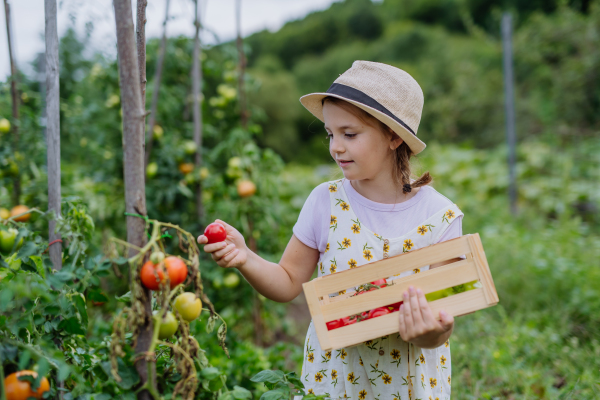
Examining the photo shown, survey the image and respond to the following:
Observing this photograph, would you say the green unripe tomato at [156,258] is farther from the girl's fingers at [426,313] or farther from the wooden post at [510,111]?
the wooden post at [510,111]

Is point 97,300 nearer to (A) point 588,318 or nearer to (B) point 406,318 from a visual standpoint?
(B) point 406,318

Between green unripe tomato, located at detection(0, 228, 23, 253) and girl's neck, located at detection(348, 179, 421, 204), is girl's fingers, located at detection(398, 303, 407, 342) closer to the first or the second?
girl's neck, located at detection(348, 179, 421, 204)

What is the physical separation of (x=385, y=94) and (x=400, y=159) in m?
0.24

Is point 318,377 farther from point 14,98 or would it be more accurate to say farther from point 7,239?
point 14,98

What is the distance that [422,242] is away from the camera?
1141 mm

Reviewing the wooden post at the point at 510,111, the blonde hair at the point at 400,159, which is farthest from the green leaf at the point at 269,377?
the wooden post at the point at 510,111

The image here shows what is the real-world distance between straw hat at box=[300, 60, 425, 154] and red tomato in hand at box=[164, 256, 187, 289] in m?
0.59

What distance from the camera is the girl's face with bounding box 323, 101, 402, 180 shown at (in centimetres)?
112

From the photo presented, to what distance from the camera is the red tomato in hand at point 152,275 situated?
0.69m

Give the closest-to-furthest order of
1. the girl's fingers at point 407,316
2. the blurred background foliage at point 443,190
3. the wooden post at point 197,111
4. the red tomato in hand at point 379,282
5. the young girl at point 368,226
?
the girl's fingers at point 407,316
the red tomato in hand at point 379,282
the young girl at point 368,226
the blurred background foliage at point 443,190
the wooden post at point 197,111

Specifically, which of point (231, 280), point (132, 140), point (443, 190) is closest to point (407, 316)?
point (132, 140)

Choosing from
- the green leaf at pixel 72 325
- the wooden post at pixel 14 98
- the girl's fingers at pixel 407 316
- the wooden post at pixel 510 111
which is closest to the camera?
the green leaf at pixel 72 325

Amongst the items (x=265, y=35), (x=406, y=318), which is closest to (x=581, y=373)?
(x=406, y=318)

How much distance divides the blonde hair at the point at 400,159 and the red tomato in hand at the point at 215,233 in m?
0.46
